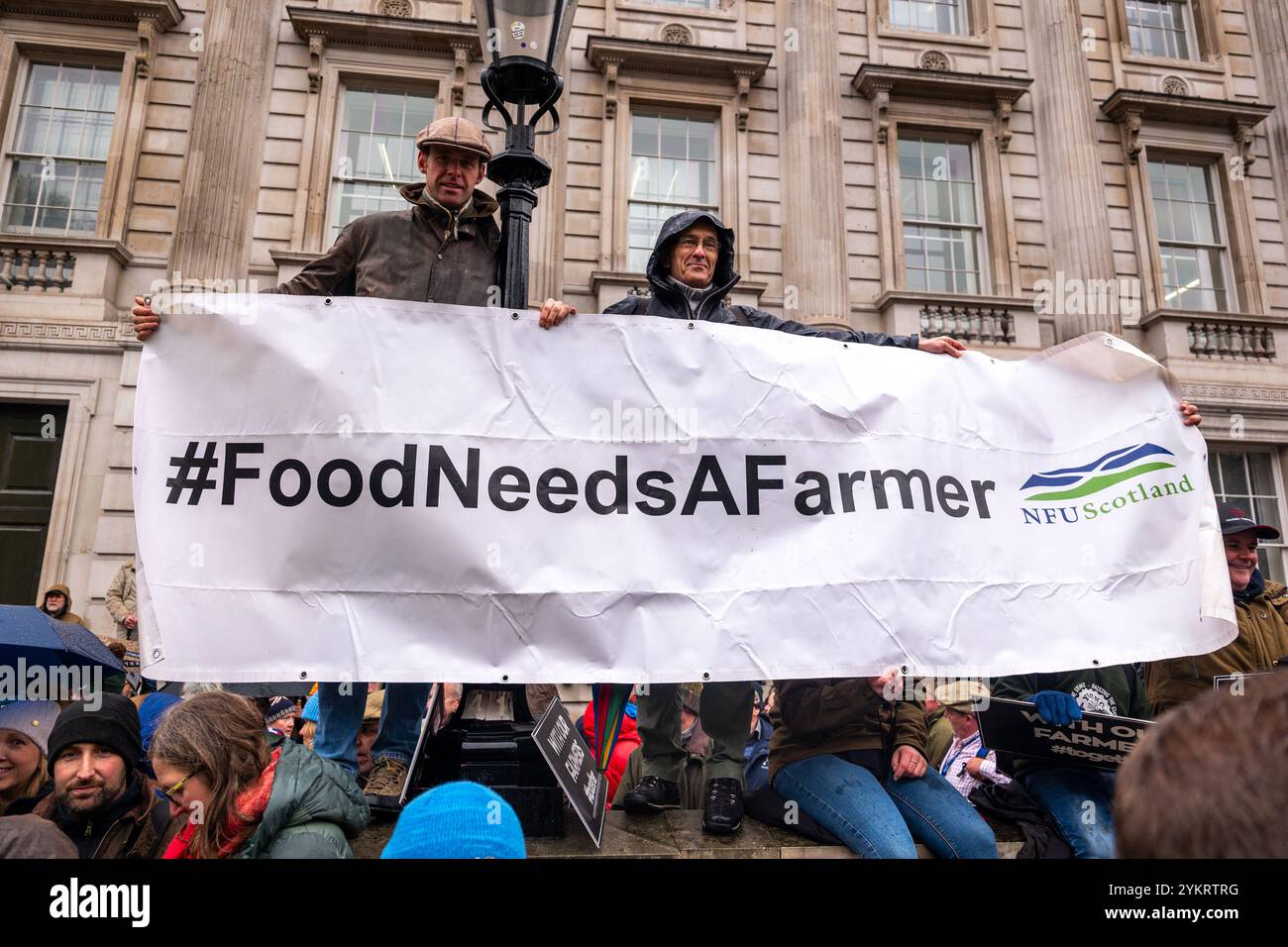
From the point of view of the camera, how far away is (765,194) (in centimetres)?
1316

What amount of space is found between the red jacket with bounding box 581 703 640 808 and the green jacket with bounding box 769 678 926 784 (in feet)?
2.78

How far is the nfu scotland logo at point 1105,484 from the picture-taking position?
3.83 metres

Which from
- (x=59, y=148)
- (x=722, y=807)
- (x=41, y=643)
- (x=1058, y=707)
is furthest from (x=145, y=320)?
(x=59, y=148)

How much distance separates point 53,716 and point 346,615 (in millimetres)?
1967

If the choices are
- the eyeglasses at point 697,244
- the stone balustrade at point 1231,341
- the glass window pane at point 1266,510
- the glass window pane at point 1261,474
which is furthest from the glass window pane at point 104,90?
the glass window pane at point 1266,510

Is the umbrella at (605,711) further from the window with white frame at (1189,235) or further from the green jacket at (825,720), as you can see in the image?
the window with white frame at (1189,235)

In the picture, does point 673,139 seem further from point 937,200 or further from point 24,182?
point 24,182

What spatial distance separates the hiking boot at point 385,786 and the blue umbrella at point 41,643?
1.85 m

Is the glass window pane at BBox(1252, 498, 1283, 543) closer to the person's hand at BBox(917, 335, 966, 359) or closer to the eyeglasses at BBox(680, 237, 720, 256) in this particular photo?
the person's hand at BBox(917, 335, 966, 359)

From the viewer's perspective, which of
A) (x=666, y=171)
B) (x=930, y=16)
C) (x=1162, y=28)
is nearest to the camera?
(x=666, y=171)

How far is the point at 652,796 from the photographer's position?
380cm

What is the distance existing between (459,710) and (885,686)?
1904 millimetres

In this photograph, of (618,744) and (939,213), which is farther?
(939,213)
